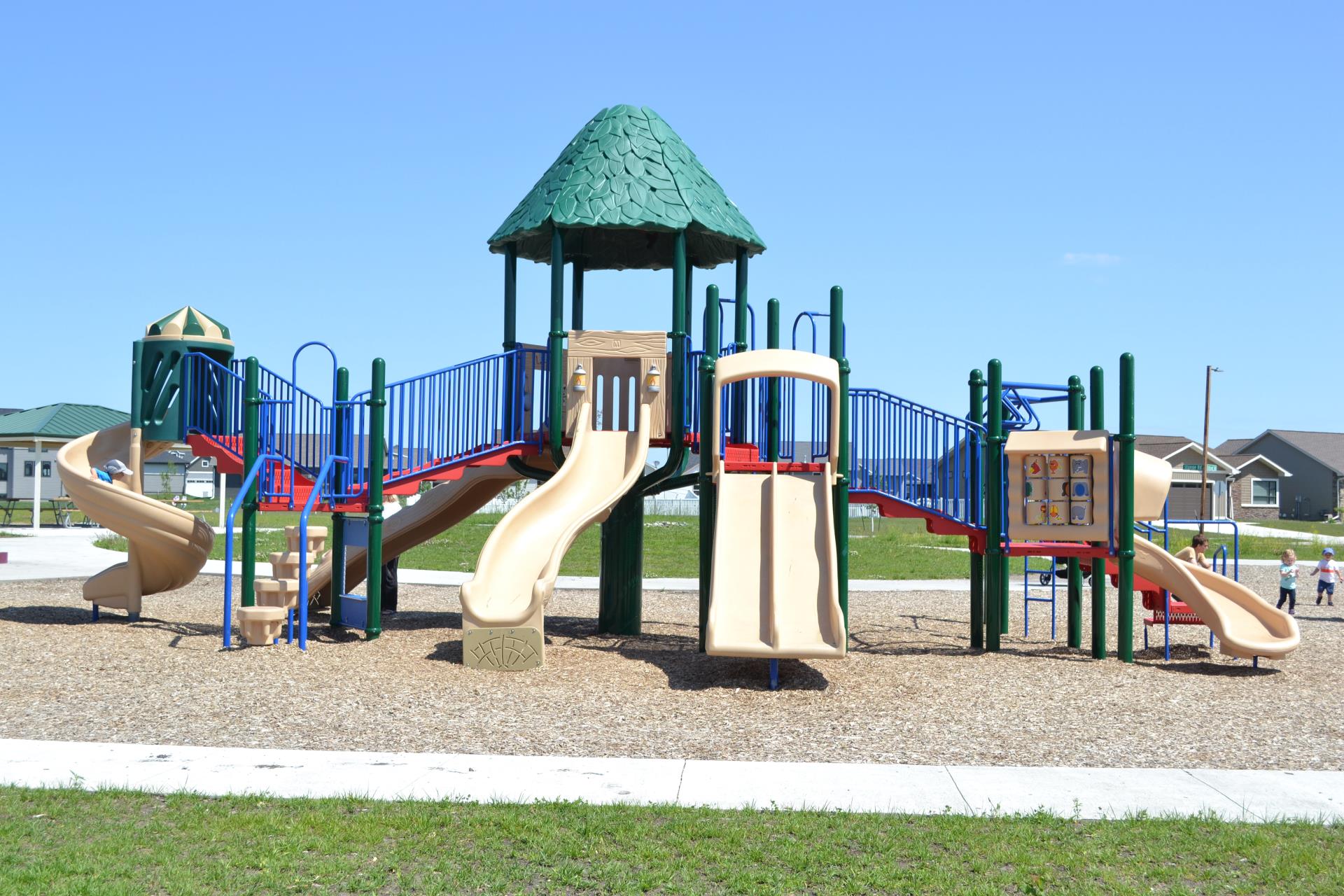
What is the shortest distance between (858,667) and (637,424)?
390 cm

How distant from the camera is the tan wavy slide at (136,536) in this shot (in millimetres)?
15023

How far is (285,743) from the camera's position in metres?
8.66

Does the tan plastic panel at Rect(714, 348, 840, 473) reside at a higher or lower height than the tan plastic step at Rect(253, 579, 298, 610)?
higher

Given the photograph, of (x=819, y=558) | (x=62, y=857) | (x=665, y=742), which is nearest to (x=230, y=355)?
(x=819, y=558)

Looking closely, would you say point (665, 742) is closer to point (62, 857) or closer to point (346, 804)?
point (346, 804)

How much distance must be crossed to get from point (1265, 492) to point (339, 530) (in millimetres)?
70056

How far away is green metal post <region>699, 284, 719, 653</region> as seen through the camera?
1278cm

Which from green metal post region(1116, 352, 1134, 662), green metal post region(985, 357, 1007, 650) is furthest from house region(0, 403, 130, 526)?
green metal post region(1116, 352, 1134, 662)

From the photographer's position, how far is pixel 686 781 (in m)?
7.55

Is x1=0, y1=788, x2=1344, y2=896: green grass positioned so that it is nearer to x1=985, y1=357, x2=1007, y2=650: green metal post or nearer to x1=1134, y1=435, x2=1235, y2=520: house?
x1=985, y1=357, x2=1007, y2=650: green metal post

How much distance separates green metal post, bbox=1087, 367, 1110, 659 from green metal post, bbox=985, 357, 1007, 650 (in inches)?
39.3

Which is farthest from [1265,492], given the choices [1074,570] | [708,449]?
[708,449]

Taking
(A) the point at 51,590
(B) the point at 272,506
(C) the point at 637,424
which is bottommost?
(A) the point at 51,590

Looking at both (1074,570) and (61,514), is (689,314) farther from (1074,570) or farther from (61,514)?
(61,514)
